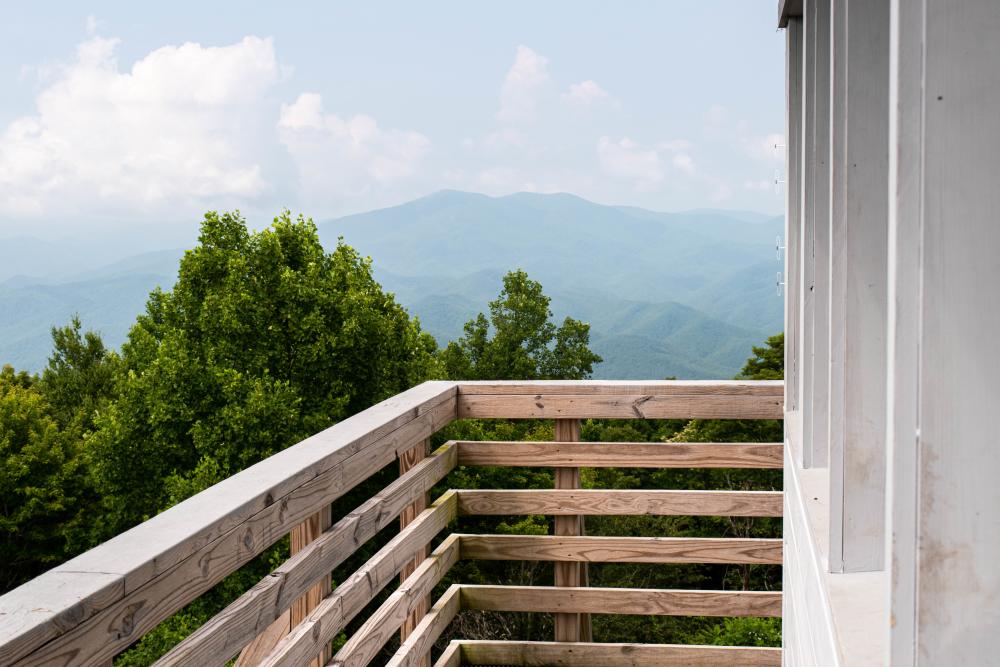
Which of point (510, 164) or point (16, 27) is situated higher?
point (16, 27)

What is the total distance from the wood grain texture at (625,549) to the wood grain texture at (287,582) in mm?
519

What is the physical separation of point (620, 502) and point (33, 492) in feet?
72.7

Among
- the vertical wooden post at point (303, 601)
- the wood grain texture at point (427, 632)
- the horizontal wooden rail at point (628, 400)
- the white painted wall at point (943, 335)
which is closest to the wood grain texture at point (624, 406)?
the horizontal wooden rail at point (628, 400)

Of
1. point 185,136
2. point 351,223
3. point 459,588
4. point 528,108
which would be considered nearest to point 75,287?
point 185,136

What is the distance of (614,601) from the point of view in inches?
105

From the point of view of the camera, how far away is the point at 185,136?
112 m

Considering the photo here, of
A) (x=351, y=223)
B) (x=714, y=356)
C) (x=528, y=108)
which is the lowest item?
(x=714, y=356)

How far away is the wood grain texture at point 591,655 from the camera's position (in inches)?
104

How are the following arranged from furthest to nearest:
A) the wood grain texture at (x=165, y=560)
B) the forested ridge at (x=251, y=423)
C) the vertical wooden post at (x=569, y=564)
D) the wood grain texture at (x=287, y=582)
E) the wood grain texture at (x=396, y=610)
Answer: the forested ridge at (x=251, y=423)
the vertical wooden post at (x=569, y=564)
the wood grain texture at (x=396, y=610)
the wood grain texture at (x=287, y=582)
the wood grain texture at (x=165, y=560)

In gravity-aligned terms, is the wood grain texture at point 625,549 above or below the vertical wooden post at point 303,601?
below

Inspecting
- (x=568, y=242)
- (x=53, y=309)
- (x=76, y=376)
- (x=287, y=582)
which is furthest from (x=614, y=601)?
(x=568, y=242)

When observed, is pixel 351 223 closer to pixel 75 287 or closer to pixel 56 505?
pixel 75 287

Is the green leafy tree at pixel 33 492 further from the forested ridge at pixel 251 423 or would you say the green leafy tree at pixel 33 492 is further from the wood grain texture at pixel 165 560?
the wood grain texture at pixel 165 560

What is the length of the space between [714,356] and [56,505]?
62790 mm
